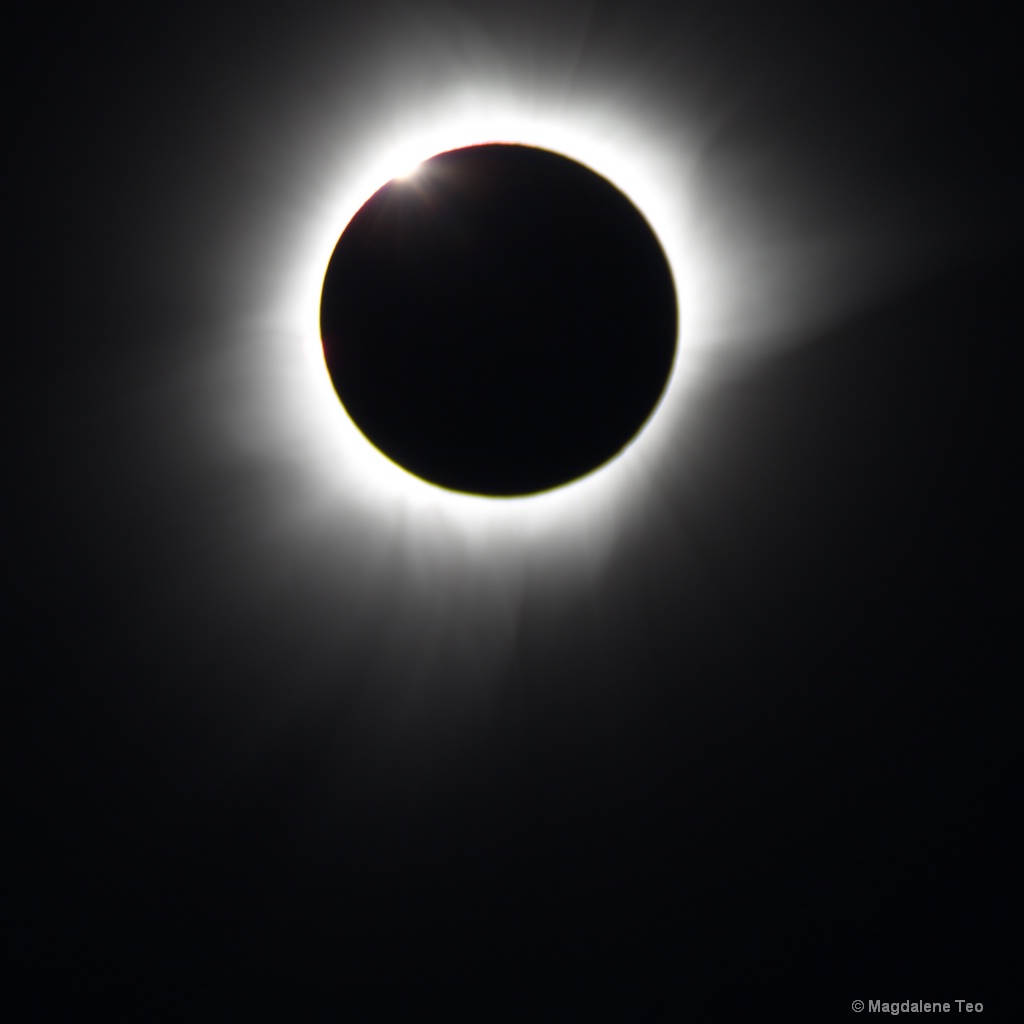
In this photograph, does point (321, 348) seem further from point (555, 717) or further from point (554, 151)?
point (555, 717)

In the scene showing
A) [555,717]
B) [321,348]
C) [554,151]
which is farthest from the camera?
[555,717]

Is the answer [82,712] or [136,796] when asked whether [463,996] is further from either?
[82,712]

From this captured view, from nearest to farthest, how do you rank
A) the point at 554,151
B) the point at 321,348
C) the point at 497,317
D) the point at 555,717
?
1. the point at 497,317
2. the point at 554,151
3. the point at 321,348
4. the point at 555,717

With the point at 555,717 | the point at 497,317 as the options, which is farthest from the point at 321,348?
the point at 555,717

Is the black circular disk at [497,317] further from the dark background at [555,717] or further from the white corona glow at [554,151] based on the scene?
the dark background at [555,717]

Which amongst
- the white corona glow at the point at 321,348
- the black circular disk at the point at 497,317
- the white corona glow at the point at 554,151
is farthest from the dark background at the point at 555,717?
the black circular disk at the point at 497,317

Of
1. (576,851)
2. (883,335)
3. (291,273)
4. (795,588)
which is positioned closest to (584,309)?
(291,273)

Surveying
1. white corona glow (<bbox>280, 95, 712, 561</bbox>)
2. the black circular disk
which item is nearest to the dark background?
white corona glow (<bbox>280, 95, 712, 561</bbox>)
